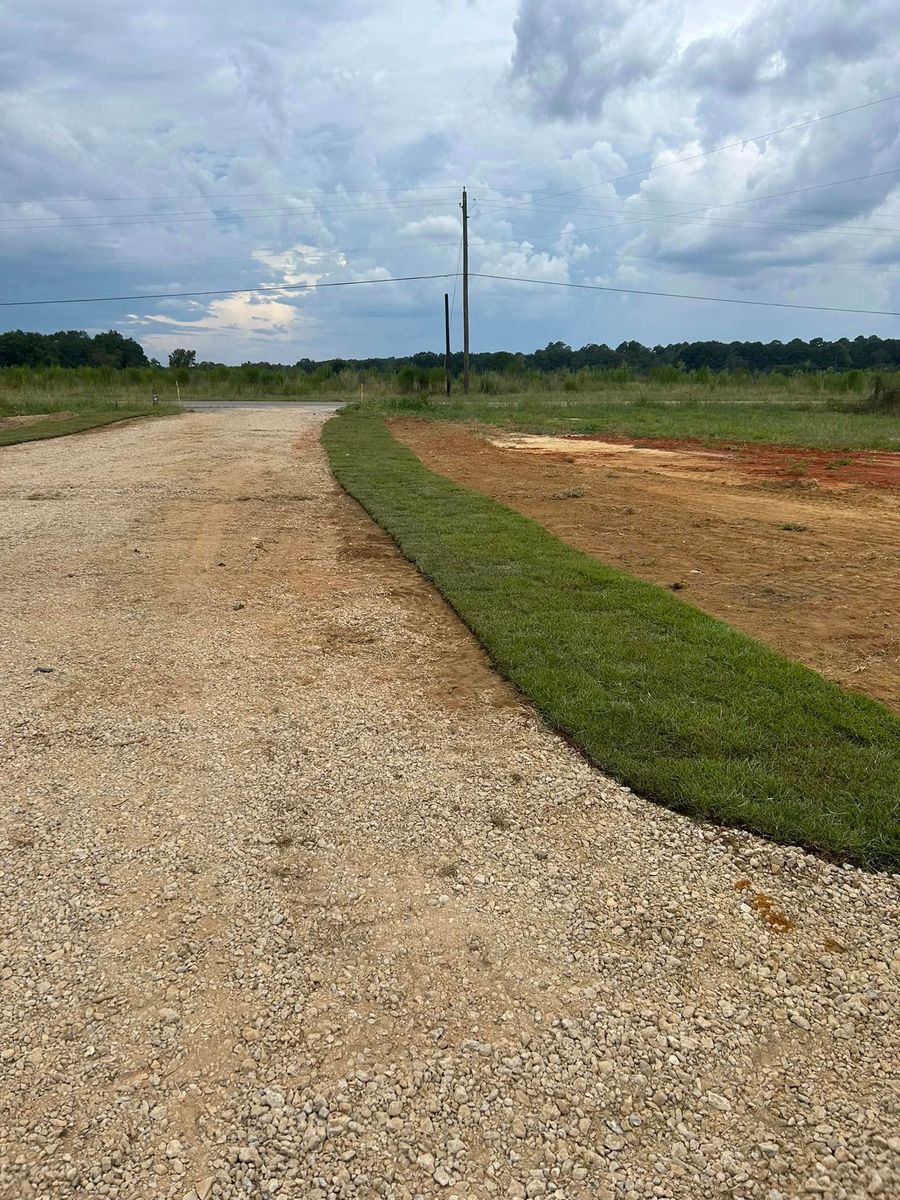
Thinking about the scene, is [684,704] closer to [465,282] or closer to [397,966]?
[397,966]

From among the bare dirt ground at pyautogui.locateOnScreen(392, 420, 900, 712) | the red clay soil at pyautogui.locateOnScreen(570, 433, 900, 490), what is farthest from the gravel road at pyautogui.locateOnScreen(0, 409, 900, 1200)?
the red clay soil at pyautogui.locateOnScreen(570, 433, 900, 490)

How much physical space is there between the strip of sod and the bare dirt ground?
1.62 ft

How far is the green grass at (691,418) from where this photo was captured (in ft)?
63.2

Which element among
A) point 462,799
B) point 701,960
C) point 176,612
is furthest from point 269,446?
point 701,960

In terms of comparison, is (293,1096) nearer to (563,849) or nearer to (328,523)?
(563,849)

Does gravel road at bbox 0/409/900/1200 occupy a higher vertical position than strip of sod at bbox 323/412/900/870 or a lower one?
lower

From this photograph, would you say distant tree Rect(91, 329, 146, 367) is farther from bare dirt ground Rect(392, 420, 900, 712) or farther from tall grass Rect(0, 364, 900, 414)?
bare dirt ground Rect(392, 420, 900, 712)

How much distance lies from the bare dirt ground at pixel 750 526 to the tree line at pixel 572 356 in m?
37.9

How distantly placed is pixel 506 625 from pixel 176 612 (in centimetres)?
247

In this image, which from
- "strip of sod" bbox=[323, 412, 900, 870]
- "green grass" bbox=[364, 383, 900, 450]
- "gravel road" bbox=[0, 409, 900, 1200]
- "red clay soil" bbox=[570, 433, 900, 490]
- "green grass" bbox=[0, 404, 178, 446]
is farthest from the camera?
"green grass" bbox=[364, 383, 900, 450]

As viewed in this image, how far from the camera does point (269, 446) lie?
17.1m

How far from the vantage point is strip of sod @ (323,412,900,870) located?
10.3 feet

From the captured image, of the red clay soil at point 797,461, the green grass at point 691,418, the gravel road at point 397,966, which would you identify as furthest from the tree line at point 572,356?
the gravel road at point 397,966

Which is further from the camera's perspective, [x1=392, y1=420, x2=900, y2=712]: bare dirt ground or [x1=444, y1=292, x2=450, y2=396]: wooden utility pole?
[x1=444, y1=292, x2=450, y2=396]: wooden utility pole
